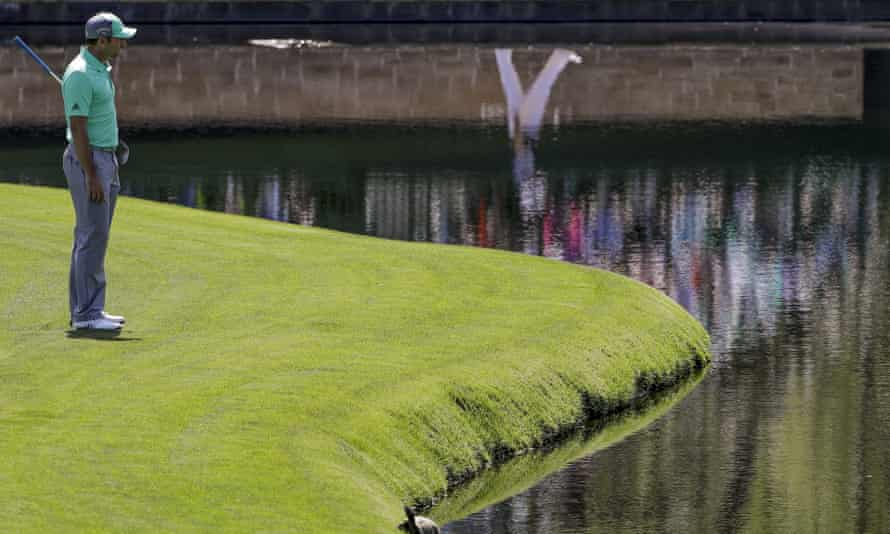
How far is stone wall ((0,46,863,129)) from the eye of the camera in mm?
59500

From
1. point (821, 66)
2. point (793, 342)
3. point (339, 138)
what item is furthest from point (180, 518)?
point (821, 66)

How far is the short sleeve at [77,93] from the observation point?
16750mm

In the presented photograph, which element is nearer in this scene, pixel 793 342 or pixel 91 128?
pixel 91 128

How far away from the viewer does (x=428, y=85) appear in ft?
226

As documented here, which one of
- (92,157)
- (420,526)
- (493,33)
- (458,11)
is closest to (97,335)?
(92,157)

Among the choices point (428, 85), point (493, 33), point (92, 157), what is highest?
point (92, 157)

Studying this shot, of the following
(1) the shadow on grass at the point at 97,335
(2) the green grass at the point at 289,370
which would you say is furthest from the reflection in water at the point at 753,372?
(1) the shadow on grass at the point at 97,335

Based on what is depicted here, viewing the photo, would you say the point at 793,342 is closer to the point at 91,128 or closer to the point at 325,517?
the point at 91,128

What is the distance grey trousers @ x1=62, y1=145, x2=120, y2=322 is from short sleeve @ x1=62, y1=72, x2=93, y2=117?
0.49 m

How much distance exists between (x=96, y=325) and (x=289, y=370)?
1.93m

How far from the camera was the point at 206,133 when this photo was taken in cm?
5369

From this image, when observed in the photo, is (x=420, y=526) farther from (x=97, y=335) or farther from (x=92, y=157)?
(x=97, y=335)

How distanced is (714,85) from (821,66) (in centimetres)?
681

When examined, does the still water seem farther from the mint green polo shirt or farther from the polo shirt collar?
the polo shirt collar
